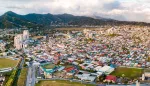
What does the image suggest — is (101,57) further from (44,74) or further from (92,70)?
(44,74)

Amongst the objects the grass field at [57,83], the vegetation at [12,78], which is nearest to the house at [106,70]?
the grass field at [57,83]

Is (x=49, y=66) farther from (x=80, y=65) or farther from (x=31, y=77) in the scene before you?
(x=31, y=77)

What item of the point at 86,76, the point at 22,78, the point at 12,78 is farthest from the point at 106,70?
the point at 12,78

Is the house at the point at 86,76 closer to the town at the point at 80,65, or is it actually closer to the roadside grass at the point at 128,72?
the town at the point at 80,65

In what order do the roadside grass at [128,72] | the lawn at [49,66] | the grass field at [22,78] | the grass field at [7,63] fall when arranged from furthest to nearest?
the grass field at [7,63]
the lawn at [49,66]
the roadside grass at [128,72]
the grass field at [22,78]

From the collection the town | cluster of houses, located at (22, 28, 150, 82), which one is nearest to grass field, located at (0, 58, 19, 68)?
the town

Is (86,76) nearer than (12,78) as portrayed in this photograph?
No

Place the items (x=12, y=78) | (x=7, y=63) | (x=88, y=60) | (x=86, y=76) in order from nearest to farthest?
(x=12, y=78) < (x=86, y=76) < (x=7, y=63) < (x=88, y=60)

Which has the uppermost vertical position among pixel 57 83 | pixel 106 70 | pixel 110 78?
pixel 106 70

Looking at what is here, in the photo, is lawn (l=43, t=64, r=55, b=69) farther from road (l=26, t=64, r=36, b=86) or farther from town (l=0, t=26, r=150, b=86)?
road (l=26, t=64, r=36, b=86)

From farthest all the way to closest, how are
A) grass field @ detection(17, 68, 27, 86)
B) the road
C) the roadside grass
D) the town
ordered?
the roadside grass → the town → the road → grass field @ detection(17, 68, 27, 86)
